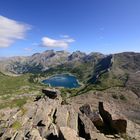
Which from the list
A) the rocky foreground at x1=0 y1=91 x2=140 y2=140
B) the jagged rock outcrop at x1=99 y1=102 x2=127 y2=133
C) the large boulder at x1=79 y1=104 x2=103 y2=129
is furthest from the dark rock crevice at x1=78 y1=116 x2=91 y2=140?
the jagged rock outcrop at x1=99 y1=102 x2=127 y2=133

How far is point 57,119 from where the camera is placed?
4278 centimetres

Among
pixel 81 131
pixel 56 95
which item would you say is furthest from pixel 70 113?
pixel 56 95

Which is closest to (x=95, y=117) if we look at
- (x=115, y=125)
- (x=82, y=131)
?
(x=115, y=125)

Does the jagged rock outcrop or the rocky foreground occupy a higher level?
the rocky foreground

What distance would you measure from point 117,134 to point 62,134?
1774cm

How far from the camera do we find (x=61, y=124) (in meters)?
40.9

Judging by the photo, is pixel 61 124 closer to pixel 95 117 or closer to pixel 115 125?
pixel 95 117

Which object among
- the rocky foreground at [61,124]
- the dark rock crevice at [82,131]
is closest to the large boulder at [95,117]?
the rocky foreground at [61,124]

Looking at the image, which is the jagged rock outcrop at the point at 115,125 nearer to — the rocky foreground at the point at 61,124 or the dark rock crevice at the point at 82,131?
the rocky foreground at the point at 61,124

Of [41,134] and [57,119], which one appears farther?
[57,119]

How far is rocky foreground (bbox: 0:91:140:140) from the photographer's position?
34.6 meters

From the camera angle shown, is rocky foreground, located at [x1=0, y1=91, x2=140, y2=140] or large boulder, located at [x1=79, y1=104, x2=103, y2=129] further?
large boulder, located at [x1=79, y1=104, x2=103, y2=129]

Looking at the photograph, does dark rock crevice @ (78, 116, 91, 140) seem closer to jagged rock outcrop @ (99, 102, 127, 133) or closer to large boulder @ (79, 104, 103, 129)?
large boulder @ (79, 104, 103, 129)

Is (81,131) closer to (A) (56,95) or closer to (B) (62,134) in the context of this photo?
(B) (62,134)
